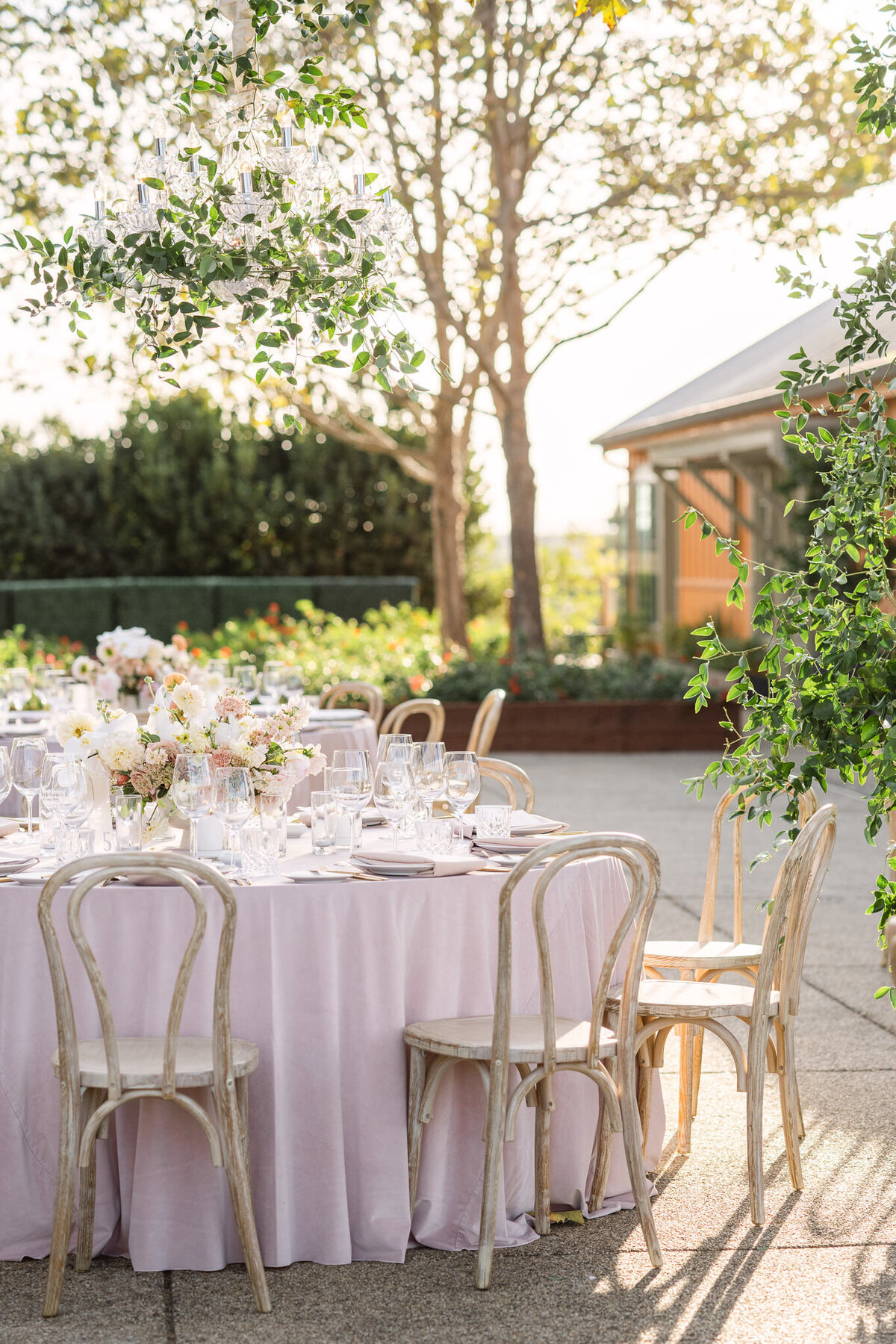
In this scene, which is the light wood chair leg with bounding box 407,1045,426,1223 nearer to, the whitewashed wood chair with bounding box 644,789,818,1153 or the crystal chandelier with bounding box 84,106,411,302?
the whitewashed wood chair with bounding box 644,789,818,1153

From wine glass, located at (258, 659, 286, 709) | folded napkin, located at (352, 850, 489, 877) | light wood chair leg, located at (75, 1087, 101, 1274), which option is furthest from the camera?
wine glass, located at (258, 659, 286, 709)

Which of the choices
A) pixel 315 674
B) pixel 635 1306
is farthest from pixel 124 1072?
pixel 315 674

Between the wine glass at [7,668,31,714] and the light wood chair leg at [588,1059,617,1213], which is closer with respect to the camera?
the light wood chair leg at [588,1059,617,1213]

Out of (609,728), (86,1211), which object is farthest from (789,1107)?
(609,728)

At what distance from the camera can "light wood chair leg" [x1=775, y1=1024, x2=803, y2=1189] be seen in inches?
163

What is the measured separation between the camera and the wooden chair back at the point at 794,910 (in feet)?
13.0

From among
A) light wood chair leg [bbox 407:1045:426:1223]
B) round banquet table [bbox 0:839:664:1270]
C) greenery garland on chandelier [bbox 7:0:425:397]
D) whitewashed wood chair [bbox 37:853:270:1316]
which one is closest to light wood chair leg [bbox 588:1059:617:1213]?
round banquet table [bbox 0:839:664:1270]

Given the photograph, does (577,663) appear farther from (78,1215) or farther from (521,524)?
(78,1215)

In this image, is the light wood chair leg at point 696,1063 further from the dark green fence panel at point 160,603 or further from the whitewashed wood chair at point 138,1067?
the dark green fence panel at point 160,603

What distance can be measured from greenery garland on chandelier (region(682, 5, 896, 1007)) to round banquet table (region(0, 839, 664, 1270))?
83cm

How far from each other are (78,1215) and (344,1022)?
0.79 meters

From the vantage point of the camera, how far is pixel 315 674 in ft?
47.6

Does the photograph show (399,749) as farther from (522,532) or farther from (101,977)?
(522,532)

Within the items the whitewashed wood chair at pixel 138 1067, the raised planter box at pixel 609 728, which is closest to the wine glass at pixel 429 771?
the whitewashed wood chair at pixel 138 1067
